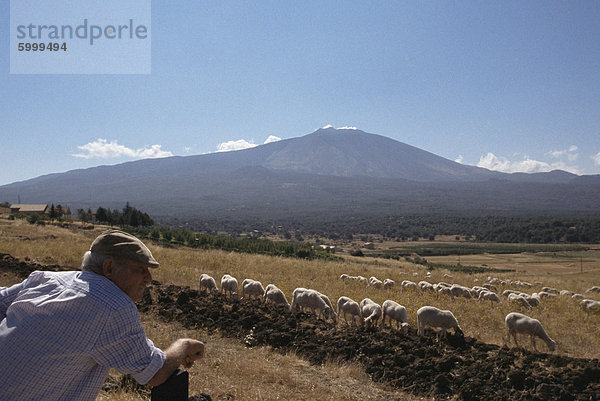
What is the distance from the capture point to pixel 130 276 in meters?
2.49

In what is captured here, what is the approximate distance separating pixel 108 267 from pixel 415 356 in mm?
6551

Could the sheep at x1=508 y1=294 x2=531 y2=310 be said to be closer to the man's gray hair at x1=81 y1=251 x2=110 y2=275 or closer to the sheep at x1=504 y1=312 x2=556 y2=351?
the sheep at x1=504 y1=312 x2=556 y2=351

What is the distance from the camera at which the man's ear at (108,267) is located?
246 centimetres

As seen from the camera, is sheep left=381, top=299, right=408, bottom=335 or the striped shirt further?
sheep left=381, top=299, right=408, bottom=335

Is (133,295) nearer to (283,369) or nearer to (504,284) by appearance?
(283,369)

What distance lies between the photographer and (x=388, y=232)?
362 ft

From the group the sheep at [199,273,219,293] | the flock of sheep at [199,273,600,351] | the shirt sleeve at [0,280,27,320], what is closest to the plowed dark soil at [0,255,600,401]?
the flock of sheep at [199,273,600,351]

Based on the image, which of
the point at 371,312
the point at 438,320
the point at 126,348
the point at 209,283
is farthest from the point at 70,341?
the point at 209,283

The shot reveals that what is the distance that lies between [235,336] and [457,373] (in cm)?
474

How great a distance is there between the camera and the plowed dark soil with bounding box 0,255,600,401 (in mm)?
6338

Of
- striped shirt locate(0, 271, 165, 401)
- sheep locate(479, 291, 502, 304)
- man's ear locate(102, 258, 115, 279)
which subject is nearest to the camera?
striped shirt locate(0, 271, 165, 401)

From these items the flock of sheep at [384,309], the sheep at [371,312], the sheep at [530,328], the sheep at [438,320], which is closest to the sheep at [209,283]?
the flock of sheep at [384,309]

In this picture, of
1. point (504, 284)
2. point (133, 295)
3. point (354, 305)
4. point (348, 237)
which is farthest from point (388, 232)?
point (133, 295)

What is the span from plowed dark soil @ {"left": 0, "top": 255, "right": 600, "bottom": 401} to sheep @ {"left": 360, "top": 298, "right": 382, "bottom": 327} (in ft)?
1.01
